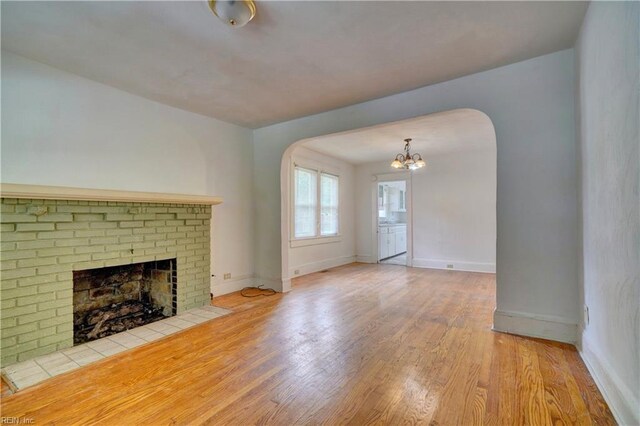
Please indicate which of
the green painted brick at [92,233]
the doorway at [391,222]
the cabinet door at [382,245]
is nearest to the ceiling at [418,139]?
the doorway at [391,222]

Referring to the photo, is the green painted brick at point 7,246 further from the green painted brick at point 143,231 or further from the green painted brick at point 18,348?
the green painted brick at point 143,231

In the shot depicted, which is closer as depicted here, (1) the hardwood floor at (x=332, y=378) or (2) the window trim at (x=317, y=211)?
(1) the hardwood floor at (x=332, y=378)

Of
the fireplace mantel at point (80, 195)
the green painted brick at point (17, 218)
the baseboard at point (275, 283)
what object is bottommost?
the baseboard at point (275, 283)

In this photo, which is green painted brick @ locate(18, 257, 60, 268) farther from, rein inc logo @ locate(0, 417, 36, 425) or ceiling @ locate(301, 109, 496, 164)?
ceiling @ locate(301, 109, 496, 164)

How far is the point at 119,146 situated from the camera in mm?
3131

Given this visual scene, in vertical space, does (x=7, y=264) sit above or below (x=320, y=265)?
above

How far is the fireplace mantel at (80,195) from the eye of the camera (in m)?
2.21

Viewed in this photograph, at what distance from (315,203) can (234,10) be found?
4416 millimetres

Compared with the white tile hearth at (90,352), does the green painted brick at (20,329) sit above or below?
above

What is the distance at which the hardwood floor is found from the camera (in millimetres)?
1627

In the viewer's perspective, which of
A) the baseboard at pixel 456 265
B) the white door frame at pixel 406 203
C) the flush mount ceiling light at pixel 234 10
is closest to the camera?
the flush mount ceiling light at pixel 234 10

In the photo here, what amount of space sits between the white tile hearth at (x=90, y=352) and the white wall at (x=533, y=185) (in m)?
3.10

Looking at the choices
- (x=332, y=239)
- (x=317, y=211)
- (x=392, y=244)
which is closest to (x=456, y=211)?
(x=392, y=244)

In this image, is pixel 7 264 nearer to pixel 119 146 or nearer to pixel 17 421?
pixel 17 421
